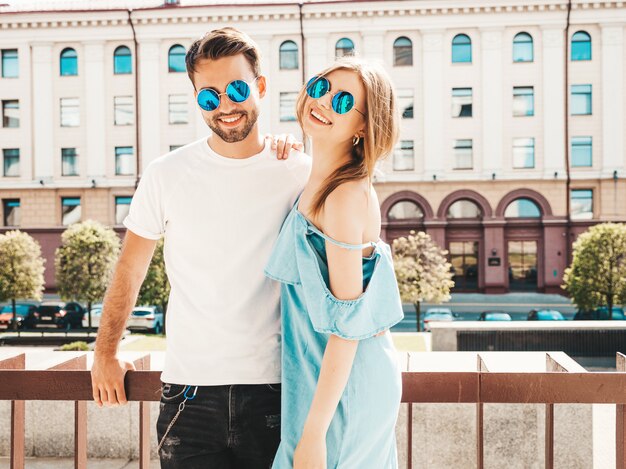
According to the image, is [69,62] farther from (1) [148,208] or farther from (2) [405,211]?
(1) [148,208]

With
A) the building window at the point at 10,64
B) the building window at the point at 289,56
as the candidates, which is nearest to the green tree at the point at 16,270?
the building window at the point at 10,64

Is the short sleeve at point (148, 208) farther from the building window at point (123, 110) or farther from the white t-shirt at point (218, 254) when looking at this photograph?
the building window at point (123, 110)

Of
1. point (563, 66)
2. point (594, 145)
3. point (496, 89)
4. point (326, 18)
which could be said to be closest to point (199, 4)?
point (326, 18)

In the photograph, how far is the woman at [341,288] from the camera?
2129mm

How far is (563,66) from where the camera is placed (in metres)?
36.3

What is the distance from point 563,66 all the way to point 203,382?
1490 inches

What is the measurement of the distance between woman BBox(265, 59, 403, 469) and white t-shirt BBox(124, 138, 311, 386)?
23 centimetres

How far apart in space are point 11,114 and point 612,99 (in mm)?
34313

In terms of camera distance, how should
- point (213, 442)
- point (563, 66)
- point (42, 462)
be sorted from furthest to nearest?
point (563, 66), point (42, 462), point (213, 442)

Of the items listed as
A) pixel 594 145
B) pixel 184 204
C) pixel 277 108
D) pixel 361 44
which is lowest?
pixel 184 204

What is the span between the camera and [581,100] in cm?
3656

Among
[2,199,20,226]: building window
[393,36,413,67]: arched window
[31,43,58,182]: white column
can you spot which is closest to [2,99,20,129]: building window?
[31,43,58,182]: white column

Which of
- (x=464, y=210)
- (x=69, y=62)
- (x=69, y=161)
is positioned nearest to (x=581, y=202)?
(x=464, y=210)

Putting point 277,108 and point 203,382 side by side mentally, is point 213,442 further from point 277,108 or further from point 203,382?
point 277,108
